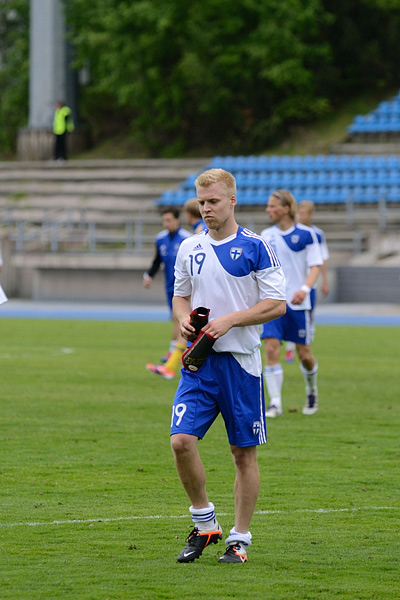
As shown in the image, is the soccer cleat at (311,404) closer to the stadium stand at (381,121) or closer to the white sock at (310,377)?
the white sock at (310,377)

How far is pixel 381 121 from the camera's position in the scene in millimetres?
35625

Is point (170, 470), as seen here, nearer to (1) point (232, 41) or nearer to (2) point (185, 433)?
(2) point (185, 433)

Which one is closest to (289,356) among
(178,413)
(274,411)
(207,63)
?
(274,411)

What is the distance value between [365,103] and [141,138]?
9015mm

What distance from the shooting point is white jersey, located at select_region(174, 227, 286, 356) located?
5.29 meters

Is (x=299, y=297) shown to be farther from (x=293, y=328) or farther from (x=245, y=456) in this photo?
(x=245, y=456)

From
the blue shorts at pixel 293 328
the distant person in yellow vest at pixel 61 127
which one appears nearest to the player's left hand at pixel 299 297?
the blue shorts at pixel 293 328

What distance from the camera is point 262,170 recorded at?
33.5m

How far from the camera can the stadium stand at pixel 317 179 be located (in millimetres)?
30594

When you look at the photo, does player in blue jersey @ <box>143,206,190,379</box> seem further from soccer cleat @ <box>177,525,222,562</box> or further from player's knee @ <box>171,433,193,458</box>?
player's knee @ <box>171,433,193,458</box>

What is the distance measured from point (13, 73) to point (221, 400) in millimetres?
41546

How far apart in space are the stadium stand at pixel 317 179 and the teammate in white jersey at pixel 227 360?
24413mm

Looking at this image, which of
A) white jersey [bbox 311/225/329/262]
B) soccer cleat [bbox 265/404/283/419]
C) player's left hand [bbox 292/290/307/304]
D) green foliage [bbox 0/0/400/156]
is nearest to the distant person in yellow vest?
green foliage [bbox 0/0/400/156]

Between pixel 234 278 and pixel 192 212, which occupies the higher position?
pixel 234 278
